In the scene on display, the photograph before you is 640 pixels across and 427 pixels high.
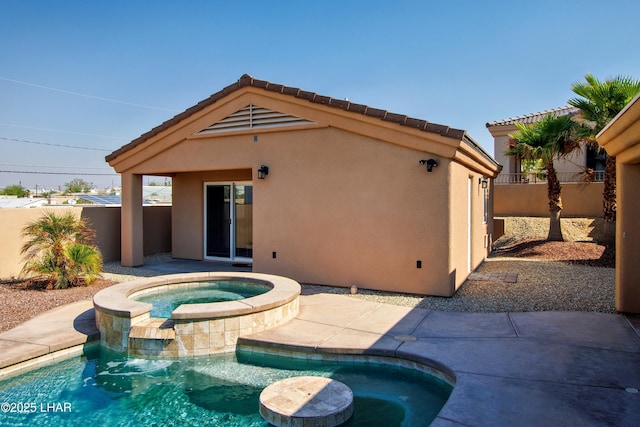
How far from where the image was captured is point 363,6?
48.8 ft

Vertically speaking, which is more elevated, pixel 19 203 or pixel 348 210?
pixel 19 203

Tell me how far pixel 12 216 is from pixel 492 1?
15.8m

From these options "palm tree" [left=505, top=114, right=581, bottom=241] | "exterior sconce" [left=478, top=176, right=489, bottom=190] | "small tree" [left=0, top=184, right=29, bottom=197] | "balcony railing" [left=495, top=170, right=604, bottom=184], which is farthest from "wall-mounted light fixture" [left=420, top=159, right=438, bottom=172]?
"small tree" [left=0, top=184, right=29, bottom=197]

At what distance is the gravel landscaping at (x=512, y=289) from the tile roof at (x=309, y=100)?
387cm

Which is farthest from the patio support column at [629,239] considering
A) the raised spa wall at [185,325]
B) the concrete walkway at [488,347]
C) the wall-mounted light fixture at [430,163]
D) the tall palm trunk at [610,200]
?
the tall palm trunk at [610,200]

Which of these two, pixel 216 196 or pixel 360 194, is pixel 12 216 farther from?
pixel 360 194

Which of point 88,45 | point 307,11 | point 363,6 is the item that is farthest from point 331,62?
point 88,45

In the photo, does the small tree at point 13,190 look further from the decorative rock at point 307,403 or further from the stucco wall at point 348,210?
the decorative rock at point 307,403

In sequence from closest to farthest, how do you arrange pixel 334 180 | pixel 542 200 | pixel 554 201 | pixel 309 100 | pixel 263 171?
pixel 334 180 < pixel 309 100 < pixel 263 171 < pixel 554 201 < pixel 542 200

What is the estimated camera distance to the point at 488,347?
666cm

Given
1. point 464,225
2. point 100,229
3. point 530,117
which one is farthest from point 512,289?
point 530,117

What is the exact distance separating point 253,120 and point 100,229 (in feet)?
24.6

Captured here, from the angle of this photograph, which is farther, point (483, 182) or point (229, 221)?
point (229, 221)

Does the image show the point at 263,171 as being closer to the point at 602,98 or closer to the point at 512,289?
the point at 512,289
